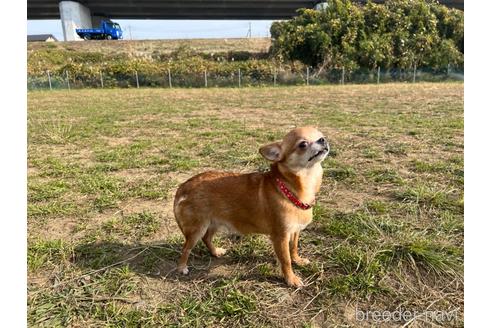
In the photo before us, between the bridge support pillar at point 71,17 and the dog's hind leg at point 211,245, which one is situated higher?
the bridge support pillar at point 71,17

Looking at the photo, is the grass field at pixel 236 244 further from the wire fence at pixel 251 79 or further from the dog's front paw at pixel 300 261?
the wire fence at pixel 251 79

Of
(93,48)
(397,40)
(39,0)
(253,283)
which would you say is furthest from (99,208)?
(39,0)

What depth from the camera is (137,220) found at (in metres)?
3.96

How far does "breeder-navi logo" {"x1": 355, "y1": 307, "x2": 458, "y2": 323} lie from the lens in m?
2.46

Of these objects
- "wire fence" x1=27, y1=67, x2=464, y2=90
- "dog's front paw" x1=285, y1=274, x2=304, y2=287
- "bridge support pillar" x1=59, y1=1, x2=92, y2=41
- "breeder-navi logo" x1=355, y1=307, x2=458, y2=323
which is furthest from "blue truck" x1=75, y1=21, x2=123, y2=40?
"breeder-navi logo" x1=355, y1=307, x2=458, y2=323

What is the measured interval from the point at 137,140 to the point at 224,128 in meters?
2.22

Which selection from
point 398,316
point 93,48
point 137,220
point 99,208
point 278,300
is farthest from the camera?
point 93,48

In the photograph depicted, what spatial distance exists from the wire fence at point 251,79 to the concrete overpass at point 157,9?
69.1 ft

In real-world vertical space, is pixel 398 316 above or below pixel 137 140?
below

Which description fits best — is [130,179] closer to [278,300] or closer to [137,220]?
[137,220]

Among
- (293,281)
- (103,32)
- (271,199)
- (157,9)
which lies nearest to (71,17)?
(103,32)

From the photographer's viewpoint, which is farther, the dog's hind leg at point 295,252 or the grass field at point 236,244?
Result: the dog's hind leg at point 295,252

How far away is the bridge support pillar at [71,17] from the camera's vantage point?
4397cm

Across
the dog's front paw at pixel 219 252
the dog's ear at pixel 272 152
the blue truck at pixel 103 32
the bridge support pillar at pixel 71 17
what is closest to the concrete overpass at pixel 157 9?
the bridge support pillar at pixel 71 17
